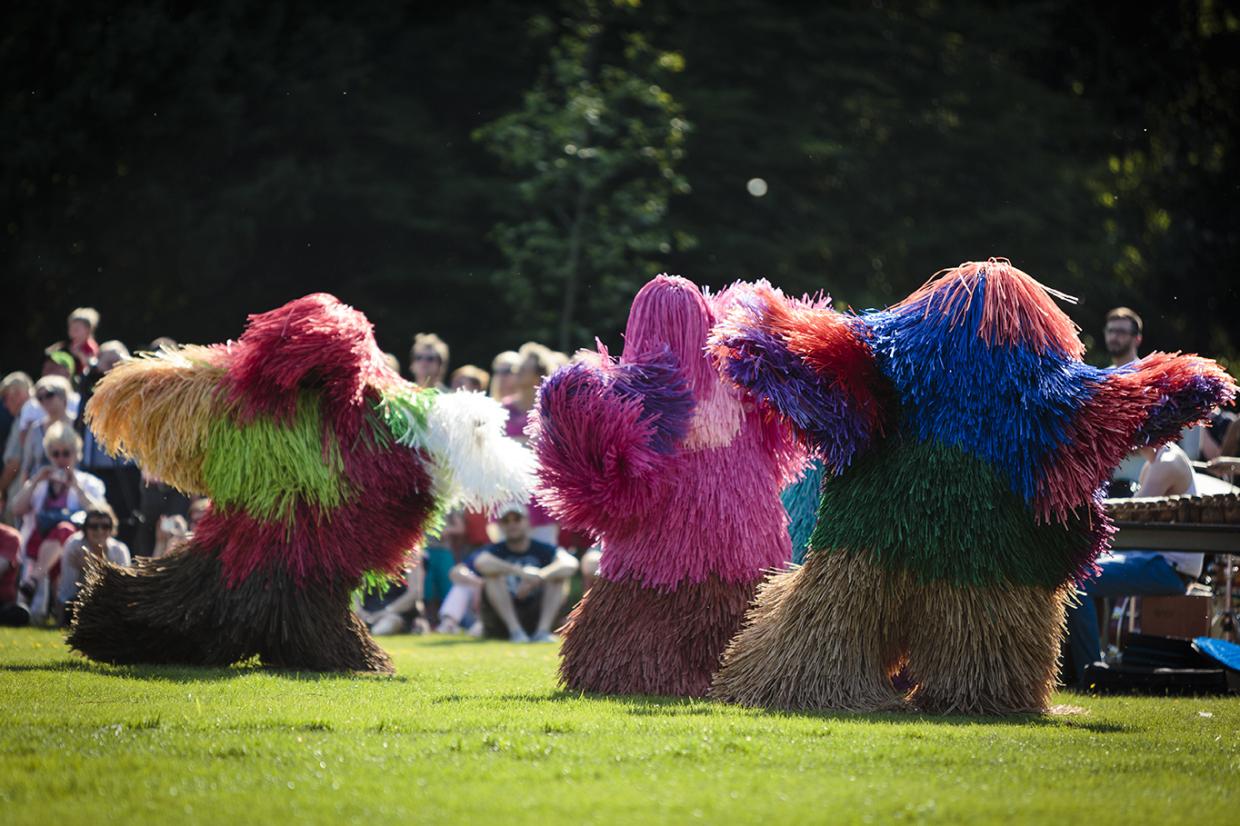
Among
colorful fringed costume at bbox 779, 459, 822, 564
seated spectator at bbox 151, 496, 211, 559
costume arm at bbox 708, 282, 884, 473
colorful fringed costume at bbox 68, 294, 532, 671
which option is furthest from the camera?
seated spectator at bbox 151, 496, 211, 559

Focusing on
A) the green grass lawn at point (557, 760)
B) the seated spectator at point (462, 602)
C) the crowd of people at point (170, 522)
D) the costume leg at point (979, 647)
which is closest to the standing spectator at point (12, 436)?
the crowd of people at point (170, 522)

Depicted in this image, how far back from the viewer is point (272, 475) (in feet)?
28.9

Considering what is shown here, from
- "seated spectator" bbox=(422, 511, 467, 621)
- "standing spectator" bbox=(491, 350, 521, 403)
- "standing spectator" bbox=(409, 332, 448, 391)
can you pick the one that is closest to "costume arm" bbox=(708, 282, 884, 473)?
"standing spectator" bbox=(409, 332, 448, 391)

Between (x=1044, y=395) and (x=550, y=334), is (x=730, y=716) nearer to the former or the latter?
(x=1044, y=395)

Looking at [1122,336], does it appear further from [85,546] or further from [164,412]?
[85,546]

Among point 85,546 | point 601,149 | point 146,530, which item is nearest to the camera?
point 85,546

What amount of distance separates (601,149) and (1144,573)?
44.0 feet

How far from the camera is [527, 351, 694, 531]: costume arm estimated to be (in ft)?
25.0

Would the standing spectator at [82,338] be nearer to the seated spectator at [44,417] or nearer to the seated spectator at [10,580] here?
the seated spectator at [44,417]

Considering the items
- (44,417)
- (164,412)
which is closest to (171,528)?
(44,417)

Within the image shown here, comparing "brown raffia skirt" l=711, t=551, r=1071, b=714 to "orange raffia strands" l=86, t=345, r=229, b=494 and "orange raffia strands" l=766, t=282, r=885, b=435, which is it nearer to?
"orange raffia strands" l=766, t=282, r=885, b=435

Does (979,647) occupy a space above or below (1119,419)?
below

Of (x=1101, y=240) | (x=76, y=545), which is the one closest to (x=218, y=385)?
(x=76, y=545)

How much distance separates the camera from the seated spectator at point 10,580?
12.3 meters
